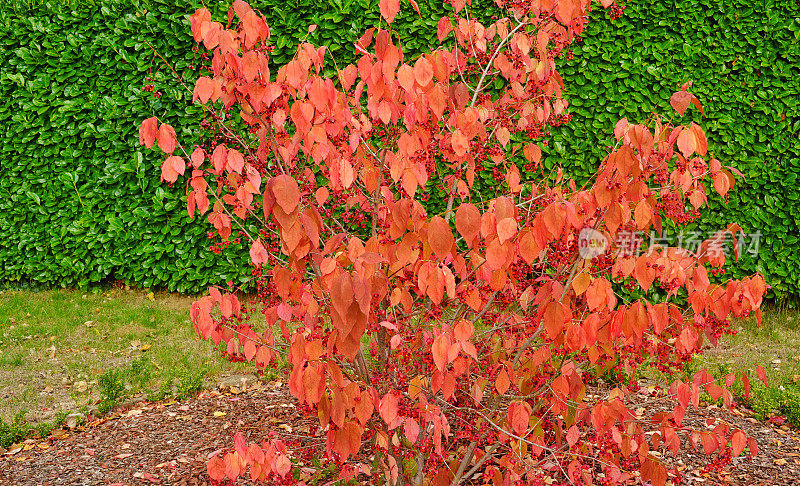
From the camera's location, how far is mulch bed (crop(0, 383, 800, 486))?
2854mm

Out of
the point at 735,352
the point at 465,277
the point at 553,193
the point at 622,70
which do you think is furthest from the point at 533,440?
the point at 622,70

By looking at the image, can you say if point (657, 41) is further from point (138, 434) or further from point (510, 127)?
point (138, 434)

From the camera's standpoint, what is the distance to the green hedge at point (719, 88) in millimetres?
4730

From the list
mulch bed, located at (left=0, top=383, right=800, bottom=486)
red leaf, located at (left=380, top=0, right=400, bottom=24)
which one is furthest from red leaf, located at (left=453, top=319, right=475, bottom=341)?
mulch bed, located at (left=0, top=383, right=800, bottom=486)

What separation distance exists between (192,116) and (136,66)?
73 cm

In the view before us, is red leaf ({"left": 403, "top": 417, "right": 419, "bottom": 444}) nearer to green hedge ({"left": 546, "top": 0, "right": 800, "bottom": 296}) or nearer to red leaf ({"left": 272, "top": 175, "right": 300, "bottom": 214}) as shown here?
red leaf ({"left": 272, "top": 175, "right": 300, "bottom": 214})

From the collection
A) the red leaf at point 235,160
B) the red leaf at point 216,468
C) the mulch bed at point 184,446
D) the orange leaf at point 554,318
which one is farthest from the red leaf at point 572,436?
the red leaf at point 235,160

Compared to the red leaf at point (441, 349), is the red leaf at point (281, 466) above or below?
below

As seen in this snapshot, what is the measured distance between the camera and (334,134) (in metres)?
1.97

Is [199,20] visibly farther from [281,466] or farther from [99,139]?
[99,139]

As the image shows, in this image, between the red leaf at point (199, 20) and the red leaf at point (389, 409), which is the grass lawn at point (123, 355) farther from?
the red leaf at point (199, 20)

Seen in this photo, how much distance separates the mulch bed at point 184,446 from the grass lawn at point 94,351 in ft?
0.78

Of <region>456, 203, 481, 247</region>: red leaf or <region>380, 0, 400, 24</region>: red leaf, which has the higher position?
<region>380, 0, 400, 24</region>: red leaf

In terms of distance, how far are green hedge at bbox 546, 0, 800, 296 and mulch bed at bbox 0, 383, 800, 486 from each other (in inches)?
80.1
